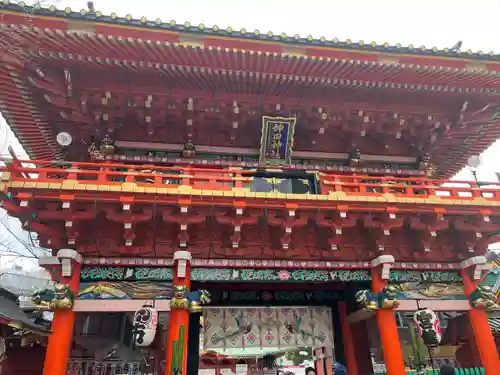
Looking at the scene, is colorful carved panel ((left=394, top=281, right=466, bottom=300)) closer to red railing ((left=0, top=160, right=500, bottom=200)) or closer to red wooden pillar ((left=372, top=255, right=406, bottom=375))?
red wooden pillar ((left=372, top=255, right=406, bottom=375))

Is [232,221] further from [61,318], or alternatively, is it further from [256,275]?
[61,318]

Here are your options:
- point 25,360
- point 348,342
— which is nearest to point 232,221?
point 348,342

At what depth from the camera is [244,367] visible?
Result: 20.0 metres

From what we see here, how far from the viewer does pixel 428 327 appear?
7316 millimetres

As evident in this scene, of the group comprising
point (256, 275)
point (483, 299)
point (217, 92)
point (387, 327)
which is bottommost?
point (387, 327)

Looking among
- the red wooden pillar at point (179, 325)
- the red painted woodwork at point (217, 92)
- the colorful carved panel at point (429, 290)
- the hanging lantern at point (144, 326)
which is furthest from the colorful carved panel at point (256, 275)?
the red painted woodwork at point (217, 92)

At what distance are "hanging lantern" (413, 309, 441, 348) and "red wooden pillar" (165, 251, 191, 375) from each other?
15.7ft

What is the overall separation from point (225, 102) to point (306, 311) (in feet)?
19.5

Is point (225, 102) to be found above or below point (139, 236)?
above

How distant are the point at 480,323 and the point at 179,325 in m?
6.64

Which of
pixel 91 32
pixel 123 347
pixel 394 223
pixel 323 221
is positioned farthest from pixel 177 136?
pixel 123 347

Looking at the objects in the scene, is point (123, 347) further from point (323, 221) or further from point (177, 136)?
point (323, 221)

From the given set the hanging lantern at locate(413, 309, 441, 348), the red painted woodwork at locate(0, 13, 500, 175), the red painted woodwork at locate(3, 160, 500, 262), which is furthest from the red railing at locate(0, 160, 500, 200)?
the hanging lantern at locate(413, 309, 441, 348)

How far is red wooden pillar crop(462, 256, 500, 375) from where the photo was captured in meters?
7.60
